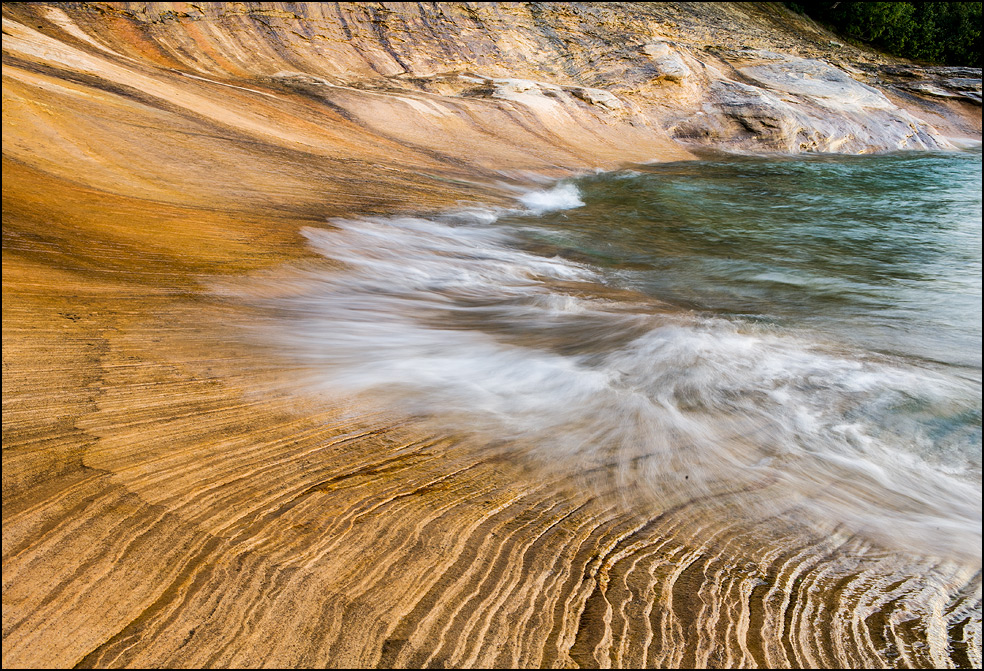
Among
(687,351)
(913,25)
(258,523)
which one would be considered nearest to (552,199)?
(687,351)

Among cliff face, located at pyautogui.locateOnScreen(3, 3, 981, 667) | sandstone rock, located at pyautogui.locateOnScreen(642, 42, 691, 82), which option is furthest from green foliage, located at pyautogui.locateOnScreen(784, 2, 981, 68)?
cliff face, located at pyautogui.locateOnScreen(3, 3, 981, 667)

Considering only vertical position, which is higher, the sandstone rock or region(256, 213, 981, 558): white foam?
the sandstone rock

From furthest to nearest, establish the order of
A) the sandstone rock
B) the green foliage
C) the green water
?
the green foliage < the sandstone rock < the green water

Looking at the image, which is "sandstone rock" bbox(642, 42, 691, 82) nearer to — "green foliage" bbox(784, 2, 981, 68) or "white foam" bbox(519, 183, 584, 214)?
"white foam" bbox(519, 183, 584, 214)

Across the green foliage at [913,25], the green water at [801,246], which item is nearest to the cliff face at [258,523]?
the green water at [801,246]

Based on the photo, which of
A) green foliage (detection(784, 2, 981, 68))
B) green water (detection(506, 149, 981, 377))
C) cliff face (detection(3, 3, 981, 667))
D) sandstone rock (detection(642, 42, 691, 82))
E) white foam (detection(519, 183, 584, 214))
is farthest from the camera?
green foliage (detection(784, 2, 981, 68))

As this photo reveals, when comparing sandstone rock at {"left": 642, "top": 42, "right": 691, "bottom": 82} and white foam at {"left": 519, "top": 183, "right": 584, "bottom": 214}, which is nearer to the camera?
white foam at {"left": 519, "top": 183, "right": 584, "bottom": 214}

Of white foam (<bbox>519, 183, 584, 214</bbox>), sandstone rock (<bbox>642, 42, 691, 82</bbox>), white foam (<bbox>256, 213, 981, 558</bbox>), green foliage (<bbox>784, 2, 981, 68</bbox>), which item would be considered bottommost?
white foam (<bbox>256, 213, 981, 558</bbox>)
